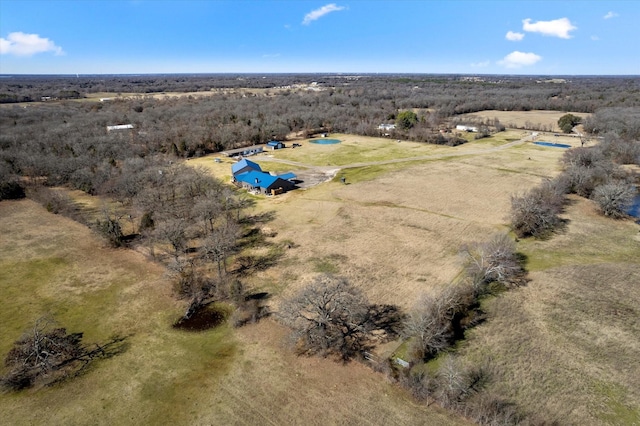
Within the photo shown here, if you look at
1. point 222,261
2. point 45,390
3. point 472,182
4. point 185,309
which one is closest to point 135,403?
point 45,390

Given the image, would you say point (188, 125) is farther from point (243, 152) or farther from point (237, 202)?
point (237, 202)

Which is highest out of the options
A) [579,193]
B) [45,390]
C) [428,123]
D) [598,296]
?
[428,123]

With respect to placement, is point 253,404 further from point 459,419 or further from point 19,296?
point 19,296

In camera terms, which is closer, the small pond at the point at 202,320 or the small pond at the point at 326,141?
the small pond at the point at 202,320

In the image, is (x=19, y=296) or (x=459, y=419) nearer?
(x=459, y=419)

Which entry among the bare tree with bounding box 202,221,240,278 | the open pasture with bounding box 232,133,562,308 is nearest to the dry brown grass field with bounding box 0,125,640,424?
the open pasture with bounding box 232,133,562,308

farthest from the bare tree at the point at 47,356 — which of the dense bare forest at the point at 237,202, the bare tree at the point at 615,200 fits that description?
the bare tree at the point at 615,200

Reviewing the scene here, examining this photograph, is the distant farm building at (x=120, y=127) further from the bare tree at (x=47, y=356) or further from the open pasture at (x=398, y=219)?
the bare tree at (x=47, y=356)
